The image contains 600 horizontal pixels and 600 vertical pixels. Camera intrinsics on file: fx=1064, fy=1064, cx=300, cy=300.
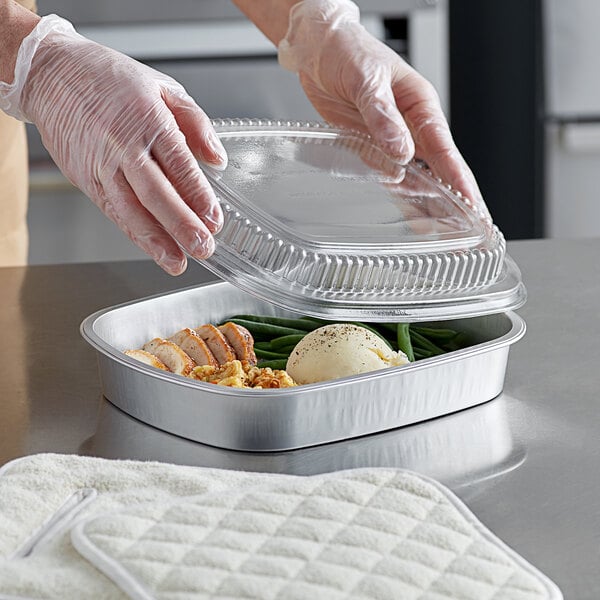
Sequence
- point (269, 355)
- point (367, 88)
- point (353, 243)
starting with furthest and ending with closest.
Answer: point (367, 88) < point (269, 355) < point (353, 243)

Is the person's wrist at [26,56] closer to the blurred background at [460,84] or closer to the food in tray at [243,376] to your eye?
the food in tray at [243,376]

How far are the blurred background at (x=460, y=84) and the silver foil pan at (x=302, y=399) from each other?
1419 millimetres

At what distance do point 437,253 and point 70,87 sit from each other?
40 cm

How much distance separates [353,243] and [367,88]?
362 millimetres

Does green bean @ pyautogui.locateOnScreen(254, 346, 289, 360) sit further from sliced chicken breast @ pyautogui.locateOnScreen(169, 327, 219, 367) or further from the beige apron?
the beige apron

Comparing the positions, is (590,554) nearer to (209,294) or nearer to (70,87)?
(209,294)

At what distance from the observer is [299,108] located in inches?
93.4

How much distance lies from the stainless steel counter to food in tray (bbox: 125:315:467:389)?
7cm

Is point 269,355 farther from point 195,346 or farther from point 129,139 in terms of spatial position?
point 129,139

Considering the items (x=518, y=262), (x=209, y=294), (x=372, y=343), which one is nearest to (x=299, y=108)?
Result: (x=518, y=262)

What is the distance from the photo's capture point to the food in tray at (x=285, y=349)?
946 mm

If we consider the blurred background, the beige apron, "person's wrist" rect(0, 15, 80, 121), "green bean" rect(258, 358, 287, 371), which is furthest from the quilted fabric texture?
the blurred background

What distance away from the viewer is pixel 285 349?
1.08m

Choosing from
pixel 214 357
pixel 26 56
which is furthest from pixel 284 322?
pixel 26 56
